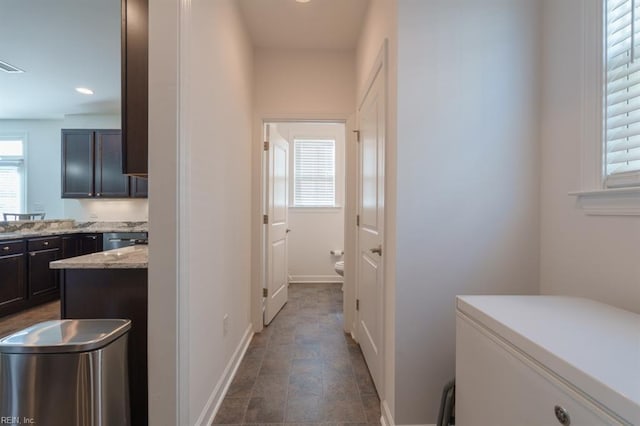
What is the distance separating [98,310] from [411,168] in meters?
1.68

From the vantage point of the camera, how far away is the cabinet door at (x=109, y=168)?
180 inches

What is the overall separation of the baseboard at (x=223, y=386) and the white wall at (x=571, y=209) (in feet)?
6.08

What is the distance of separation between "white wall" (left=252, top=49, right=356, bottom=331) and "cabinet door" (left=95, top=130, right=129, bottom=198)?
9.86 feet

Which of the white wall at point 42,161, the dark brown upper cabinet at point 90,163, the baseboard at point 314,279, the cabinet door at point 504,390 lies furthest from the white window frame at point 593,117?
the white wall at point 42,161

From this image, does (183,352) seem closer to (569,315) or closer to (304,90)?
(569,315)

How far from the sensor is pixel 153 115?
1.26 m

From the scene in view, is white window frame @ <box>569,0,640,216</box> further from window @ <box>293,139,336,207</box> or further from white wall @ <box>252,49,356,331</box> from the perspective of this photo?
window @ <box>293,139,336,207</box>

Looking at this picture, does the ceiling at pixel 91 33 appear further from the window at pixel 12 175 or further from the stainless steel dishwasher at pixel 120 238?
the stainless steel dishwasher at pixel 120 238

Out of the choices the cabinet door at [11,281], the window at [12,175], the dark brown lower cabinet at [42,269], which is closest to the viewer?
the cabinet door at [11,281]

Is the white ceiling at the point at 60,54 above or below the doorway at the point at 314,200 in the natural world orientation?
above

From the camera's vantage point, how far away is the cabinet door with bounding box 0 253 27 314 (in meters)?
3.23

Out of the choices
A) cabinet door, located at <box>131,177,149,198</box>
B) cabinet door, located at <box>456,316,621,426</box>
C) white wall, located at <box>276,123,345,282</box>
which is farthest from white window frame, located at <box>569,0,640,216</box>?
cabinet door, located at <box>131,177,149,198</box>

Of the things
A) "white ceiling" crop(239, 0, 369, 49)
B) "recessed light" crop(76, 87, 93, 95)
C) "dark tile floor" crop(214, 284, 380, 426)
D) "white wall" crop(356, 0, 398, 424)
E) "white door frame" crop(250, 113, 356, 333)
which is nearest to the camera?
"white wall" crop(356, 0, 398, 424)

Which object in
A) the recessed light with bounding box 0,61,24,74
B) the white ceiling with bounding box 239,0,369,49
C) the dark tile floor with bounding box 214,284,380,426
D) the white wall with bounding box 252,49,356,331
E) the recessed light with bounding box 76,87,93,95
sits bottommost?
the dark tile floor with bounding box 214,284,380,426
